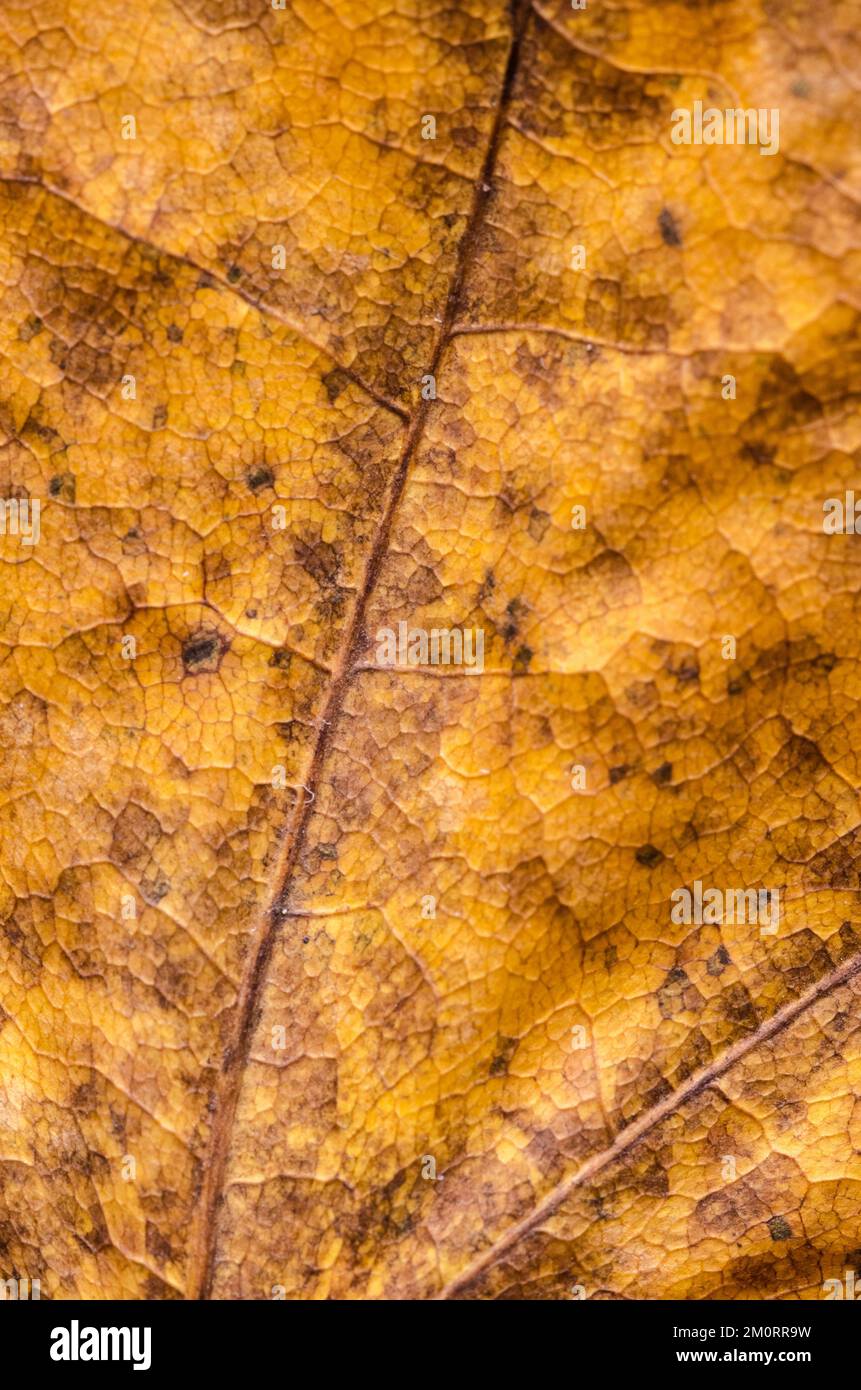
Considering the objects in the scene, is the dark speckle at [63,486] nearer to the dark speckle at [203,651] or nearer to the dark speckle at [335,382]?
the dark speckle at [203,651]

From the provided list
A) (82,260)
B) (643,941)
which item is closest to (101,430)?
(82,260)

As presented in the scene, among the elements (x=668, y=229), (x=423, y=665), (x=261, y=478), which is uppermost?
Answer: (x=668, y=229)

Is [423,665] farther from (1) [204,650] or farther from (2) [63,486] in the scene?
(2) [63,486]

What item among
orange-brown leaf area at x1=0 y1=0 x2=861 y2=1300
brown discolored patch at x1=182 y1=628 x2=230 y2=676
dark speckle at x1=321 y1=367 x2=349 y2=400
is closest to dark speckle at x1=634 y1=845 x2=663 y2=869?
orange-brown leaf area at x1=0 y1=0 x2=861 y2=1300

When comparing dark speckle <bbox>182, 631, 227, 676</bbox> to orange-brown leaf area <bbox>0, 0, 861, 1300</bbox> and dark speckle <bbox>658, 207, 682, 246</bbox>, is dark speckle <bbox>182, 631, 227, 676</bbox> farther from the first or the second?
dark speckle <bbox>658, 207, 682, 246</bbox>

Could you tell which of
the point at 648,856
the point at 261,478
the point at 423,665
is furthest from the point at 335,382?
the point at 648,856
